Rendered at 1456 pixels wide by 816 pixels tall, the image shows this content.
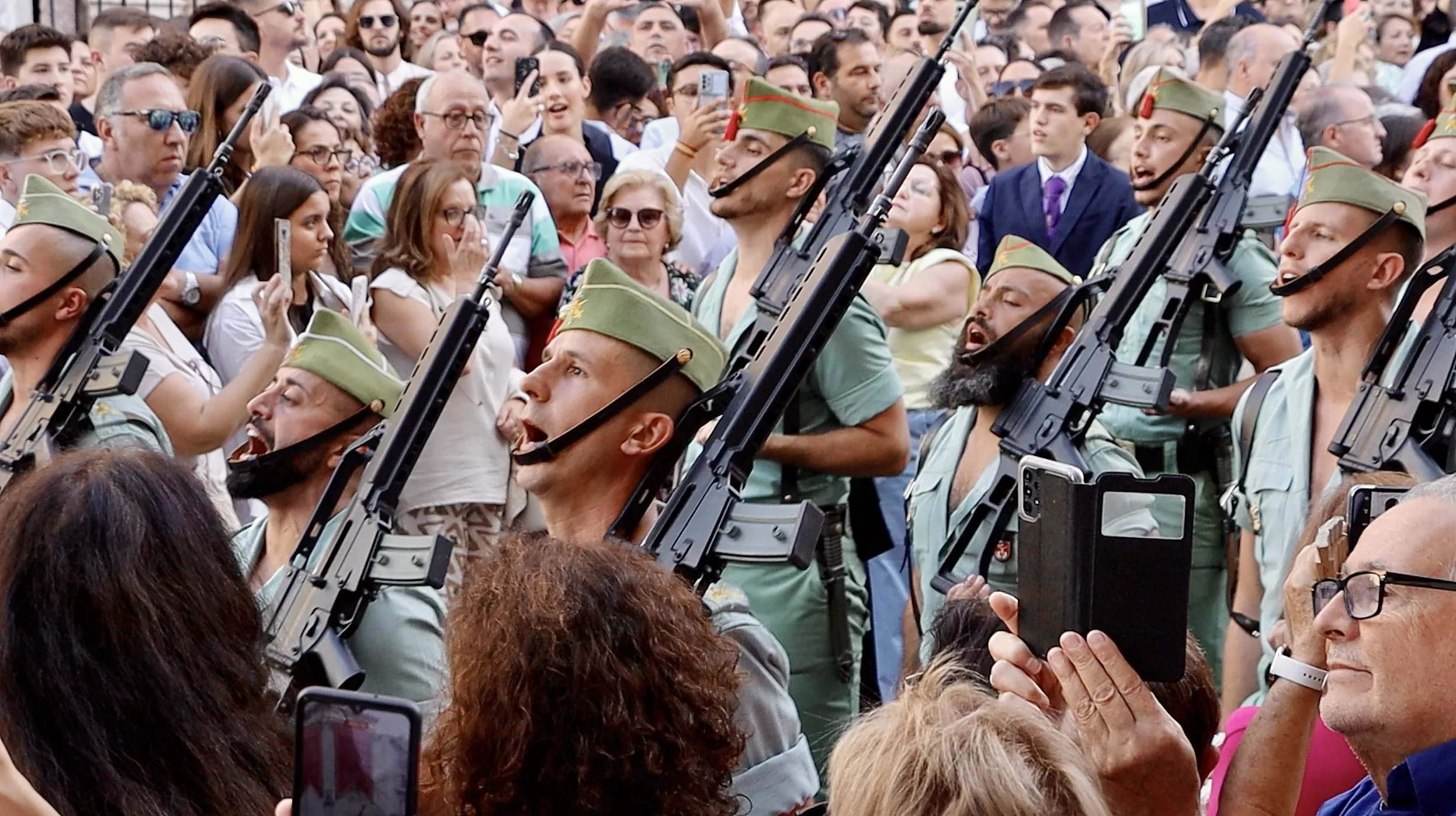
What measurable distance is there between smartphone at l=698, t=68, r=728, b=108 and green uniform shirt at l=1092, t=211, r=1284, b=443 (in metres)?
2.22


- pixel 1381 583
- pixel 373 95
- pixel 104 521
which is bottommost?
pixel 373 95

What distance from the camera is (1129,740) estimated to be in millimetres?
1816

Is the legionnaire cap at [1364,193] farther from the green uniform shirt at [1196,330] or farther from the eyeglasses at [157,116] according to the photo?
the eyeglasses at [157,116]

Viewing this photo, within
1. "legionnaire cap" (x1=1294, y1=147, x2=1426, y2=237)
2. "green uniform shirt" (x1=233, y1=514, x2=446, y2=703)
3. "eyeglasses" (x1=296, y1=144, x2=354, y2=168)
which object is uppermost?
"legionnaire cap" (x1=1294, y1=147, x2=1426, y2=237)

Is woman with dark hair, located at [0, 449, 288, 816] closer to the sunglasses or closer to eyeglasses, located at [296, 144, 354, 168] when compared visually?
eyeglasses, located at [296, 144, 354, 168]

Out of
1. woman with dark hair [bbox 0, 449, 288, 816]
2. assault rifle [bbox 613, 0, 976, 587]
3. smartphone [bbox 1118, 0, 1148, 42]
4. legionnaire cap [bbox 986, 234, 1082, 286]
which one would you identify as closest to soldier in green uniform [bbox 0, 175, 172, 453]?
assault rifle [bbox 613, 0, 976, 587]

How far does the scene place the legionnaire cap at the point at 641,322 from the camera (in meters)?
3.34

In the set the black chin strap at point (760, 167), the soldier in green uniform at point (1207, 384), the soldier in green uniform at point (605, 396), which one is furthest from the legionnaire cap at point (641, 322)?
the soldier in green uniform at point (1207, 384)

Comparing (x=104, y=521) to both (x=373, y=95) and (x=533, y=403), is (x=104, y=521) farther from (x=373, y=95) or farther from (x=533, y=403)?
(x=373, y=95)

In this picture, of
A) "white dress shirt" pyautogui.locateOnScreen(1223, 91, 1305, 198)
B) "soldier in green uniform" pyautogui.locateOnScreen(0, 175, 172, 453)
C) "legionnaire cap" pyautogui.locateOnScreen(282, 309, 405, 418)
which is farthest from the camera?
"white dress shirt" pyautogui.locateOnScreen(1223, 91, 1305, 198)

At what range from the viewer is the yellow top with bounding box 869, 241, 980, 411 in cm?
570

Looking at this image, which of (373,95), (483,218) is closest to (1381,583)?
(483,218)

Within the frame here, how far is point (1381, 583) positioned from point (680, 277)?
425 centimetres

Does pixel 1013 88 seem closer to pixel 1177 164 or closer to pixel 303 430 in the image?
pixel 1177 164
